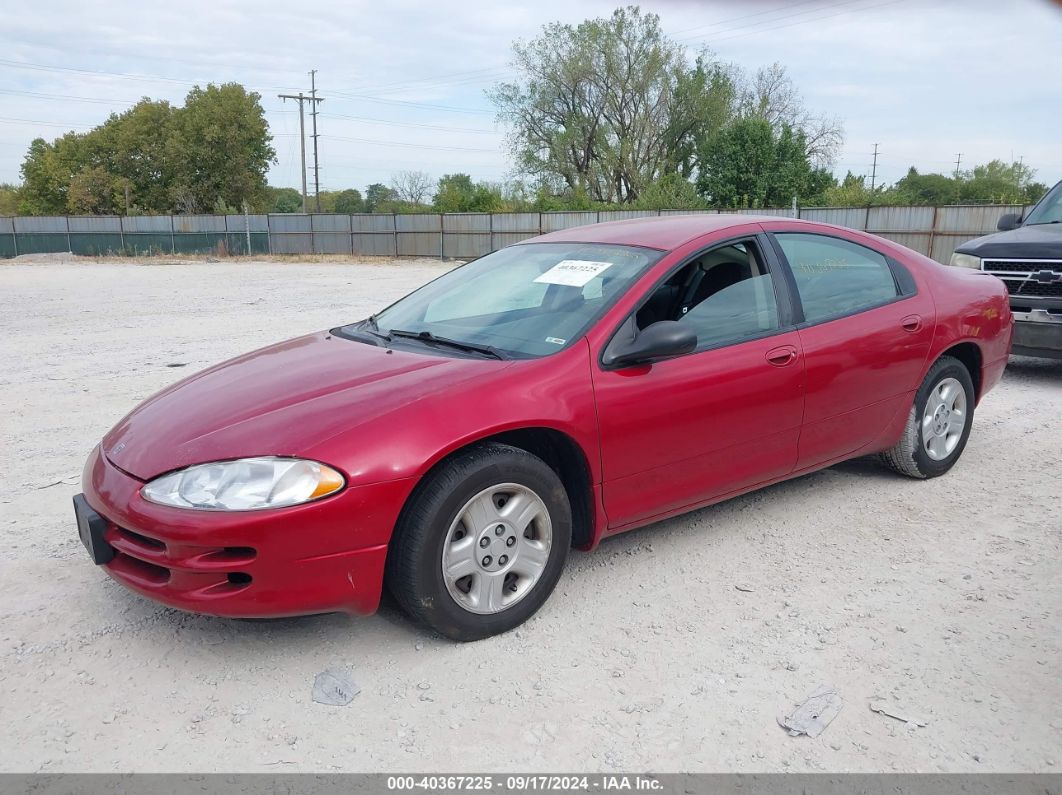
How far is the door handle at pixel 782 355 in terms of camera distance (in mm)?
3746

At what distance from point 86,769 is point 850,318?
11.9 feet

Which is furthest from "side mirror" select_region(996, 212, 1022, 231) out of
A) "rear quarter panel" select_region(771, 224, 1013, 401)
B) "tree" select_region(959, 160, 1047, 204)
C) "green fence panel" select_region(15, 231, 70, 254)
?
"tree" select_region(959, 160, 1047, 204)

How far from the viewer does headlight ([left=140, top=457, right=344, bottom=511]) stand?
2678mm

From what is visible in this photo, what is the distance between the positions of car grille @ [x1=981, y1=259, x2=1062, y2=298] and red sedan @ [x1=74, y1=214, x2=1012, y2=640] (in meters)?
2.87

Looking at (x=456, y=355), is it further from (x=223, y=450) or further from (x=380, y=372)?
(x=223, y=450)

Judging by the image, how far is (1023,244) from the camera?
7.20 meters

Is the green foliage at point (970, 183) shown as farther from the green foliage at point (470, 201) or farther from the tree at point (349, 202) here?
the tree at point (349, 202)

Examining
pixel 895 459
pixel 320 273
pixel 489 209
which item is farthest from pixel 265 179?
pixel 895 459

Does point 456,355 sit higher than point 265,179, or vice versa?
point 265,179

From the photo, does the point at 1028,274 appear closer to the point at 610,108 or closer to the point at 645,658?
the point at 645,658

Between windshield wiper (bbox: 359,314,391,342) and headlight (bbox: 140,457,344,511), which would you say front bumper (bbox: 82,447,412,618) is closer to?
A: headlight (bbox: 140,457,344,511)

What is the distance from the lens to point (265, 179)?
64.4 metres

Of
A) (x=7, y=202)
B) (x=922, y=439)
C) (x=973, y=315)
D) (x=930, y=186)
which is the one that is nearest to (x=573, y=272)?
(x=922, y=439)

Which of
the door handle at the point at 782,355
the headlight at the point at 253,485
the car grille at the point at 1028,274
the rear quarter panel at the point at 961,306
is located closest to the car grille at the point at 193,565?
the headlight at the point at 253,485
